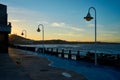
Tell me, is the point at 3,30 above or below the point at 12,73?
above

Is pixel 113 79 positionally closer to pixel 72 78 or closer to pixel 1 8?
pixel 72 78

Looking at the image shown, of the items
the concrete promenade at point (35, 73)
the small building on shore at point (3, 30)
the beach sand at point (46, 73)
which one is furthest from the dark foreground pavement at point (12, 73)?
the small building on shore at point (3, 30)

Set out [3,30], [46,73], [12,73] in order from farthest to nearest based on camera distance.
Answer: [3,30], [12,73], [46,73]

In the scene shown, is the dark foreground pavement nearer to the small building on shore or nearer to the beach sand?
the beach sand

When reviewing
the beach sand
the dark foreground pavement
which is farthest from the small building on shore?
the dark foreground pavement

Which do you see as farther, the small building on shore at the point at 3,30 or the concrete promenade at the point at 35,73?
the small building on shore at the point at 3,30

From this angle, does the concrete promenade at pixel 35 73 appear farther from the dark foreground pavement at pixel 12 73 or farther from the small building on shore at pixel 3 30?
the small building on shore at pixel 3 30

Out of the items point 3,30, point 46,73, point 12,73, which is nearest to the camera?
point 46,73

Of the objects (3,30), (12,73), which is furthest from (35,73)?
(3,30)

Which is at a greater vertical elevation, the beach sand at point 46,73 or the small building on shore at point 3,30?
the small building on shore at point 3,30

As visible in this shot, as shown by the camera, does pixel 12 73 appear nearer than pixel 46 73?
No

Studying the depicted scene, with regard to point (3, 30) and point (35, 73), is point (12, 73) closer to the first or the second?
point (35, 73)

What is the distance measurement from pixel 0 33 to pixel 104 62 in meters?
27.8

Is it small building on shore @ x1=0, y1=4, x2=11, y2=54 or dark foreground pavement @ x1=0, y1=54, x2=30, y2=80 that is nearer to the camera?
dark foreground pavement @ x1=0, y1=54, x2=30, y2=80
